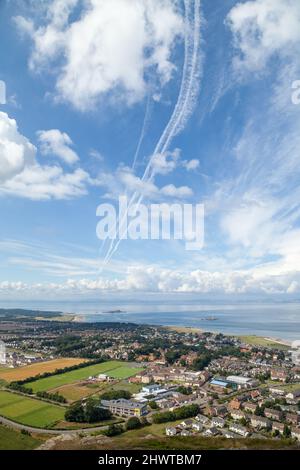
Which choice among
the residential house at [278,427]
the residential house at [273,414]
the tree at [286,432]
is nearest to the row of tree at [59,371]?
the residential house at [273,414]

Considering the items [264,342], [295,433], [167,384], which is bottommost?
[167,384]

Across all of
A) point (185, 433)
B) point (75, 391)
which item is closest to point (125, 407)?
point (185, 433)

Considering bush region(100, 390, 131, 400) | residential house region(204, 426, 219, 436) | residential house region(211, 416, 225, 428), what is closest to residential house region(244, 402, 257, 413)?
residential house region(211, 416, 225, 428)

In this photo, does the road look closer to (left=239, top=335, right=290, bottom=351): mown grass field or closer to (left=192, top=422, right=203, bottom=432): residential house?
(left=192, top=422, right=203, bottom=432): residential house

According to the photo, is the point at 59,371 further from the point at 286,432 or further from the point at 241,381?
the point at 286,432
